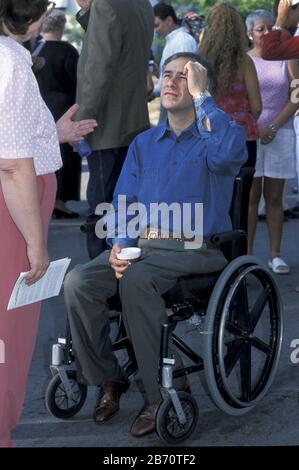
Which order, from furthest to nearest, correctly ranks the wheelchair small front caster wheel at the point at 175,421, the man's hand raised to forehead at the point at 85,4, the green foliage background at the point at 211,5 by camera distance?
1. the green foliage background at the point at 211,5
2. the man's hand raised to forehead at the point at 85,4
3. the wheelchair small front caster wheel at the point at 175,421

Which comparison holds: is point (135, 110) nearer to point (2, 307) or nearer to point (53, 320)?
point (53, 320)

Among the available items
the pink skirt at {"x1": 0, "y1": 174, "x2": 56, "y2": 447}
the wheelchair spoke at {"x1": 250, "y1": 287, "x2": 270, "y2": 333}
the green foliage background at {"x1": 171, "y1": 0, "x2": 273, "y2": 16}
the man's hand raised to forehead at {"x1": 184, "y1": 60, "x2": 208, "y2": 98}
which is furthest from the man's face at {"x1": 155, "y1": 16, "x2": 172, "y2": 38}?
the pink skirt at {"x1": 0, "y1": 174, "x2": 56, "y2": 447}

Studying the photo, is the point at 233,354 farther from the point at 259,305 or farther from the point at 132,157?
the point at 132,157

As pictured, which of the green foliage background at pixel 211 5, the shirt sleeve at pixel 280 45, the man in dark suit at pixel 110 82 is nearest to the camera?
the man in dark suit at pixel 110 82

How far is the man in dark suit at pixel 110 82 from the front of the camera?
5.38m

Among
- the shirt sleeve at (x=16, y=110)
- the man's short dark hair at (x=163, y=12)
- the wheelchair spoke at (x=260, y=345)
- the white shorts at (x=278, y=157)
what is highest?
the shirt sleeve at (x=16, y=110)

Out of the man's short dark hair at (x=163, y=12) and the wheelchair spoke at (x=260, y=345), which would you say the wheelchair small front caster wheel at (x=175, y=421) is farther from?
the man's short dark hair at (x=163, y=12)

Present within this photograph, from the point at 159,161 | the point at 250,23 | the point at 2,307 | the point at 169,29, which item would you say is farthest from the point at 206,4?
the point at 2,307

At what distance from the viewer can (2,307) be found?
3414mm

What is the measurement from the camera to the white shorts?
677 cm

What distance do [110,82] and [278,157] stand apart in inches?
68.7

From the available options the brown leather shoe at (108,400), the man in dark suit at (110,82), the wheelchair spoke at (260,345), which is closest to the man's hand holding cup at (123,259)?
the brown leather shoe at (108,400)

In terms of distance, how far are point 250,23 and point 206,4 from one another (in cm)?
1018

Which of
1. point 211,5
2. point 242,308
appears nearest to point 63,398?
point 242,308
